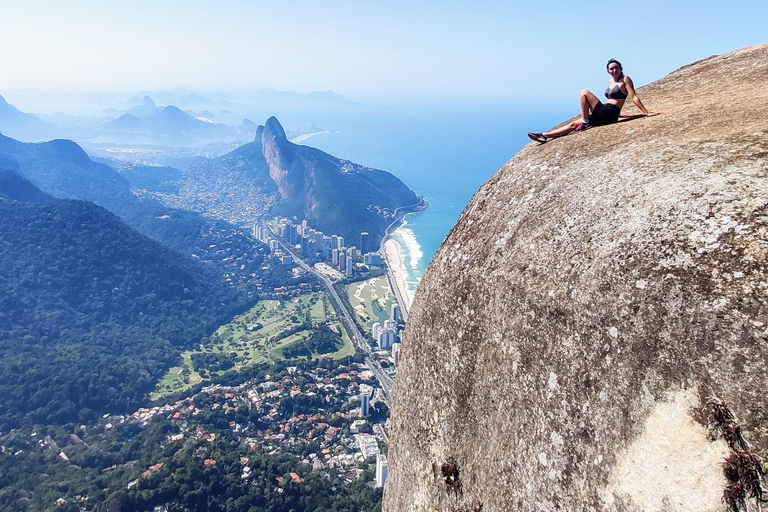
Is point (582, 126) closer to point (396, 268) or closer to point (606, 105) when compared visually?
point (606, 105)

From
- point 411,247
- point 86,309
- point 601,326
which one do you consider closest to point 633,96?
point 601,326

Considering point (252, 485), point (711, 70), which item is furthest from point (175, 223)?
point (711, 70)

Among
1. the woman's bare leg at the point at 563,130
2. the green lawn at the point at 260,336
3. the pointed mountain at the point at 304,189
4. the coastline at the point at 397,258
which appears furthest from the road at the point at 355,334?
the woman's bare leg at the point at 563,130

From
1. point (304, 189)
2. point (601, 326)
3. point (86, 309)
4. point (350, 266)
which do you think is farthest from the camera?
point (304, 189)

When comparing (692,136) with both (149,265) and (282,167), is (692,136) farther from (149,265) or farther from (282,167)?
(282,167)

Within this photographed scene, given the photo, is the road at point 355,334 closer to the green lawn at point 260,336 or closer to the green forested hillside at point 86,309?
the green lawn at point 260,336

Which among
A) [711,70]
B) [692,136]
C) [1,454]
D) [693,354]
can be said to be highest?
[711,70]

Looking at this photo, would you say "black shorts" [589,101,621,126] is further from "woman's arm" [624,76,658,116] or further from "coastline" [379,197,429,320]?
"coastline" [379,197,429,320]
